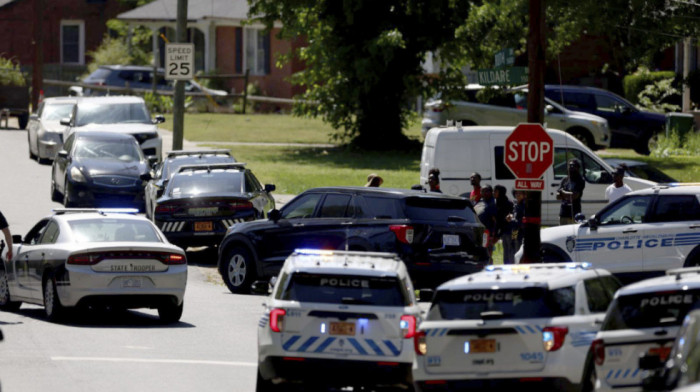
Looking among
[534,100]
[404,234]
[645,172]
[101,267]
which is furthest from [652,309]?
[645,172]

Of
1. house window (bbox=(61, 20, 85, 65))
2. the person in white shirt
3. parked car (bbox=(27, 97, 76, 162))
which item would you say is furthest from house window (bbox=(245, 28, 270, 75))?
the person in white shirt

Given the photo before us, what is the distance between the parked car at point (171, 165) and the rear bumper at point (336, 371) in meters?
12.9

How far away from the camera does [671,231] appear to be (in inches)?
737

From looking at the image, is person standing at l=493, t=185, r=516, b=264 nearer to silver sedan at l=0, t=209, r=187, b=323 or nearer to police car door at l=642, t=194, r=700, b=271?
police car door at l=642, t=194, r=700, b=271

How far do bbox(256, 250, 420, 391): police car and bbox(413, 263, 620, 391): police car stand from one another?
1.53ft

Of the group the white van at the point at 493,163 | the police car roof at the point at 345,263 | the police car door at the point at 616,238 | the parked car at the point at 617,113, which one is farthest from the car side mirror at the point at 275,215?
the parked car at the point at 617,113

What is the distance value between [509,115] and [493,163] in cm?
1170

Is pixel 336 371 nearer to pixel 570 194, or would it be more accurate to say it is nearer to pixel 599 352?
pixel 599 352

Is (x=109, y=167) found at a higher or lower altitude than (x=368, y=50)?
lower

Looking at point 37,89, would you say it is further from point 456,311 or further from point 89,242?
point 456,311

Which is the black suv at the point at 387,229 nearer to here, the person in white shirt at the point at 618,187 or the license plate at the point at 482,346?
the person in white shirt at the point at 618,187

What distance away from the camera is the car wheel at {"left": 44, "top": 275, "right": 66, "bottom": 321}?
1672 cm

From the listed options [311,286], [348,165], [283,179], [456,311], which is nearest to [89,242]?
[311,286]

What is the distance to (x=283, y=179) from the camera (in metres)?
33.2
